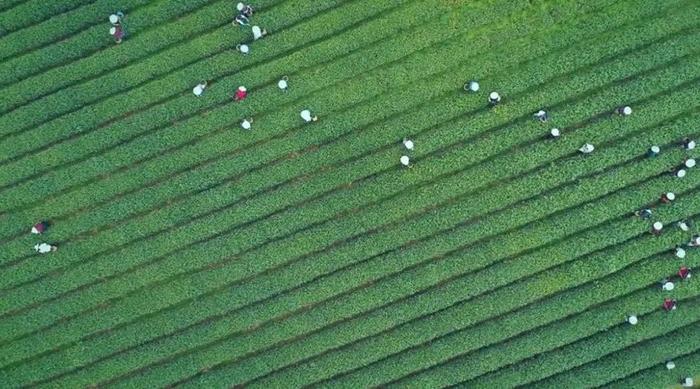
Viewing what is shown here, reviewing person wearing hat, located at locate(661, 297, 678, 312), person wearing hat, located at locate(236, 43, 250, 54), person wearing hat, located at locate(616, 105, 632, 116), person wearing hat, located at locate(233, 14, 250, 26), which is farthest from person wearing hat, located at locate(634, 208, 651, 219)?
person wearing hat, located at locate(233, 14, 250, 26)

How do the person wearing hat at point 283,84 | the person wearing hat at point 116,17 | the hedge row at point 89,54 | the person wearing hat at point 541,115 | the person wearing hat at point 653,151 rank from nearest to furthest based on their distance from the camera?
the person wearing hat at point 653,151 → the person wearing hat at point 541,115 → the person wearing hat at point 283,84 → the person wearing hat at point 116,17 → the hedge row at point 89,54

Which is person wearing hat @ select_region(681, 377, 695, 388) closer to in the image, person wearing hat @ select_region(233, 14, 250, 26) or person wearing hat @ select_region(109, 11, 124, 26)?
person wearing hat @ select_region(233, 14, 250, 26)

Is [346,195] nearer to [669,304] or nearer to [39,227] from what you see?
[39,227]

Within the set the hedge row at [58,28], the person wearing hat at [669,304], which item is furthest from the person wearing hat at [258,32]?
the person wearing hat at [669,304]

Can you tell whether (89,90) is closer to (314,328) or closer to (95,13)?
(95,13)

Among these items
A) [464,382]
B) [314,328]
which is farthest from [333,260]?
[464,382]

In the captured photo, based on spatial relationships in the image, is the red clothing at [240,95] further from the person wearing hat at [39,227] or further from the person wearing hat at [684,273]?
the person wearing hat at [684,273]
